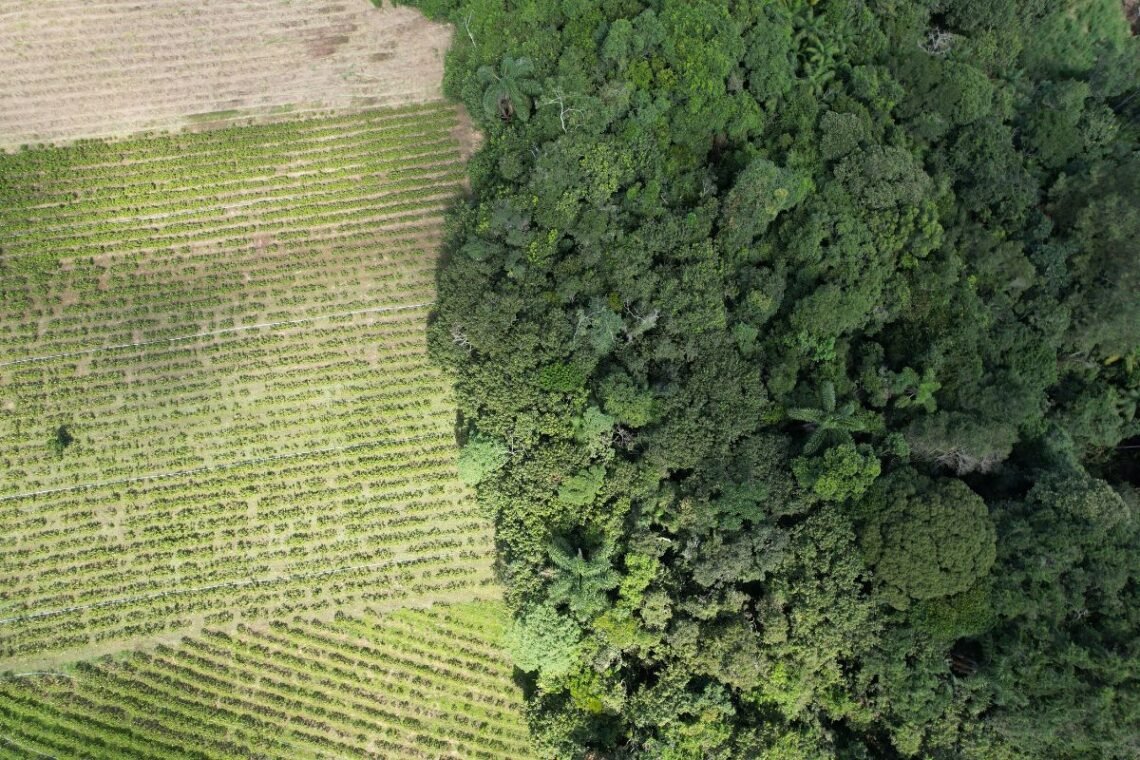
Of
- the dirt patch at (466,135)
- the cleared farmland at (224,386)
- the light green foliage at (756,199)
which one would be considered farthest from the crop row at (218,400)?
the light green foliage at (756,199)

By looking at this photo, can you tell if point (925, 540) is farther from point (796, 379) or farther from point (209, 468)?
point (209, 468)

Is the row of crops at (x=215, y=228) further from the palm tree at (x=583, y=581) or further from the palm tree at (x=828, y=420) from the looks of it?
the palm tree at (x=828, y=420)

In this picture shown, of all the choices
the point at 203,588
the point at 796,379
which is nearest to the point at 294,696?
the point at 203,588

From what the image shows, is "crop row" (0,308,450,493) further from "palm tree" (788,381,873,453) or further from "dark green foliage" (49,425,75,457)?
"palm tree" (788,381,873,453)

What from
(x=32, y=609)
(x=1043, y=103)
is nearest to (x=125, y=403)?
(x=32, y=609)

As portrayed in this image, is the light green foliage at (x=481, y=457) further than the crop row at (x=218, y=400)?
No
